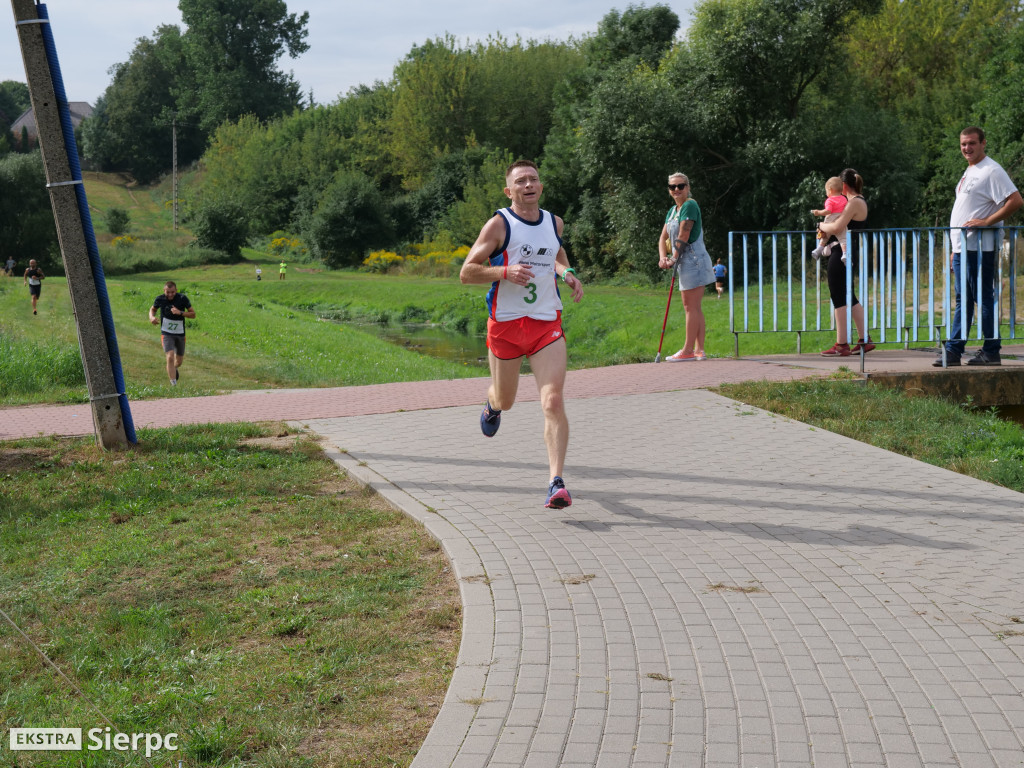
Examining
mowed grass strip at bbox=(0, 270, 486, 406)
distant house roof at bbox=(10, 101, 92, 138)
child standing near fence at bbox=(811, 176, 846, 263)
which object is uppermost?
distant house roof at bbox=(10, 101, 92, 138)

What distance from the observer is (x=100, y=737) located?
3564 millimetres

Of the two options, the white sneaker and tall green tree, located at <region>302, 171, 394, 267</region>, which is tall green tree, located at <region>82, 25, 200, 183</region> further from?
the white sneaker

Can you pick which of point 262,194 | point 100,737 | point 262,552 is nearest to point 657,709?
point 100,737

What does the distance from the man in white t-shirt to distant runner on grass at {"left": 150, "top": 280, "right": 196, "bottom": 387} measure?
33.8 ft

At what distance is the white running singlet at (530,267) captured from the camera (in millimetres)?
6605

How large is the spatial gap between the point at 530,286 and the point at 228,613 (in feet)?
9.34

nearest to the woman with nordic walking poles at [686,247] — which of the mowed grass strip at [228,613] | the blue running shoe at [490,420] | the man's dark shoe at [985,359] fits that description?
the man's dark shoe at [985,359]

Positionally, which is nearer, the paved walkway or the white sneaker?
the paved walkway

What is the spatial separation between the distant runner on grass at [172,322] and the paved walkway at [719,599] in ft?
24.3

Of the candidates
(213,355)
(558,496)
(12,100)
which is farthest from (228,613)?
(12,100)

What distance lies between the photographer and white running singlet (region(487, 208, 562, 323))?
21.7 ft

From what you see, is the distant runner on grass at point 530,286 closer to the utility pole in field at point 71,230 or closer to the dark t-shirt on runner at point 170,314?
the utility pole in field at point 71,230

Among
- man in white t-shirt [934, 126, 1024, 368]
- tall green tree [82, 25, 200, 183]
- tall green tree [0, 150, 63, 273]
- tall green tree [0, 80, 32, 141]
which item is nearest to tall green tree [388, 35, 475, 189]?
tall green tree [0, 150, 63, 273]

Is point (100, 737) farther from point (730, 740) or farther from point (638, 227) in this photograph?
point (638, 227)
